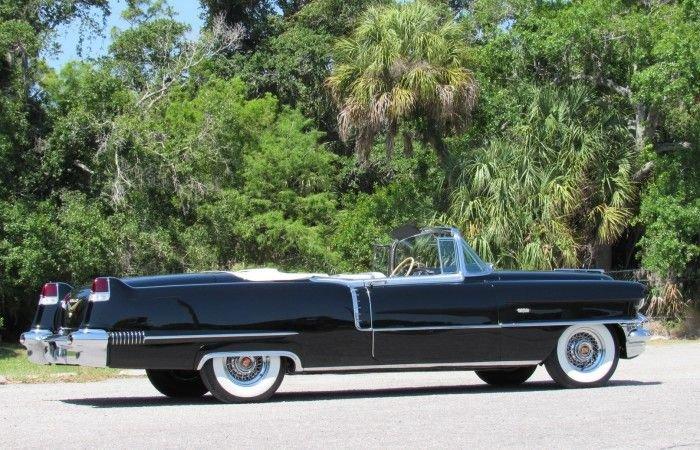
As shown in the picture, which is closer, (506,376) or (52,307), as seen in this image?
(52,307)

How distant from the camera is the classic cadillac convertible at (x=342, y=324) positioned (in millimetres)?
9828

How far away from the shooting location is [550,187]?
2145 cm

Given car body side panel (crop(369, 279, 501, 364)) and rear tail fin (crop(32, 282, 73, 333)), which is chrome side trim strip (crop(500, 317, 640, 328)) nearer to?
car body side panel (crop(369, 279, 501, 364))

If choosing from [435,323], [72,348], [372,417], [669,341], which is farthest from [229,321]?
[669,341]

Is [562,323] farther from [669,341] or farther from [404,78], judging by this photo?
[404,78]

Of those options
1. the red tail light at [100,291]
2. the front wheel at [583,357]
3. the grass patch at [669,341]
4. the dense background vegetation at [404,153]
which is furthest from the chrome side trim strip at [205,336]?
the grass patch at [669,341]

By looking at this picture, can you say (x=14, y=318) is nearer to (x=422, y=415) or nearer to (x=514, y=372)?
(x=514, y=372)

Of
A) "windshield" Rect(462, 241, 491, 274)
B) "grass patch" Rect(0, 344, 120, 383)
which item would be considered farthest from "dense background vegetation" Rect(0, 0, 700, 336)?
"windshield" Rect(462, 241, 491, 274)

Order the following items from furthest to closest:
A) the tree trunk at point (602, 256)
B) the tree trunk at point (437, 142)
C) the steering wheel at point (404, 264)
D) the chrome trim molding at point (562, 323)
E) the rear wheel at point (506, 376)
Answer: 1. the tree trunk at point (437, 142)
2. the tree trunk at point (602, 256)
3. the rear wheel at point (506, 376)
4. the steering wheel at point (404, 264)
5. the chrome trim molding at point (562, 323)

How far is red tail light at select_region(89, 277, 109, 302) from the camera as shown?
32.1 feet

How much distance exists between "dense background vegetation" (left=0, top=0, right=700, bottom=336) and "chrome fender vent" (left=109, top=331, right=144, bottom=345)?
10.6 meters

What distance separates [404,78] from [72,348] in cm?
1342

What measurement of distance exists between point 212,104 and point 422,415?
586 inches

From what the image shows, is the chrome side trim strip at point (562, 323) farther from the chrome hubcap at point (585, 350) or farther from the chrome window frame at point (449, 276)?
the chrome window frame at point (449, 276)
